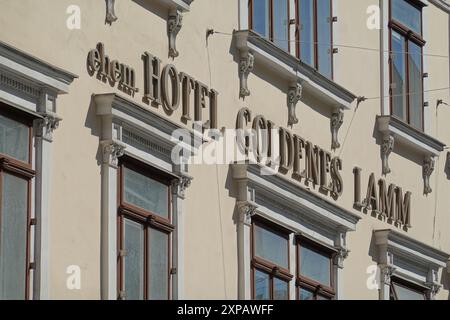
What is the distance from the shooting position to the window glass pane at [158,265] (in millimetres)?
18391

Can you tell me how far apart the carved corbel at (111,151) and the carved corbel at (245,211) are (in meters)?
2.51

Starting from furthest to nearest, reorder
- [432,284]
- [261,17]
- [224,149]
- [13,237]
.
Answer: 1. [432,284]
2. [261,17]
3. [224,149]
4. [13,237]

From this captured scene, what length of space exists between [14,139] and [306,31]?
6.28 metres

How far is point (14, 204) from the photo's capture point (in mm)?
16547

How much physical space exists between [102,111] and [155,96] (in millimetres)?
1108

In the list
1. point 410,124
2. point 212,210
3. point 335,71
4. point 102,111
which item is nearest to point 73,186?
point 102,111

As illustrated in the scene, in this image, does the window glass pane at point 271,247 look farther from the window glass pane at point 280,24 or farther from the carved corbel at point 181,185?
the window glass pane at point 280,24

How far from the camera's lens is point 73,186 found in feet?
56.9

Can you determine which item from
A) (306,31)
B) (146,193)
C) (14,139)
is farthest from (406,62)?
(14,139)

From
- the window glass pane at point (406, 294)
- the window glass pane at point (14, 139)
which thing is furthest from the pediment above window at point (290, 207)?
the window glass pane at point (14, 139)

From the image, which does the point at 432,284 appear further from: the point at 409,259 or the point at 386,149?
the point at 386,149

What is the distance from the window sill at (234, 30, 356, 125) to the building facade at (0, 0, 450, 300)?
0.02 metres

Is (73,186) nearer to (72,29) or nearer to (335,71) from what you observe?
(72,29)

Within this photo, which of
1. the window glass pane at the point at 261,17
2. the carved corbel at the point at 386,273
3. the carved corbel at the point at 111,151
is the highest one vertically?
the window glass pane at the point at 261,17
